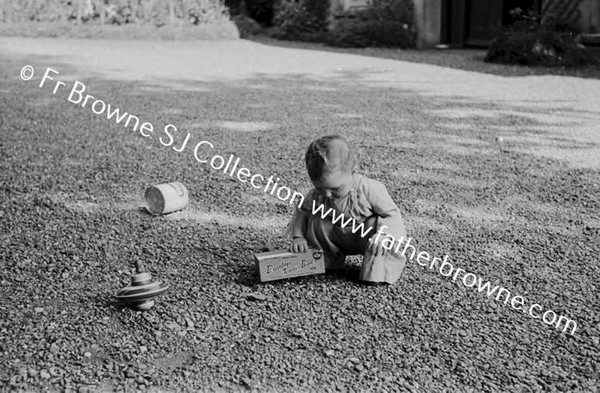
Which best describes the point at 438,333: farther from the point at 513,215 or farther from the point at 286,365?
the point at 513,215

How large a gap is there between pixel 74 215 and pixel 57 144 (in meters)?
1.90

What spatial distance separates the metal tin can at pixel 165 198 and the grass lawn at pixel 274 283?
59 millimetres

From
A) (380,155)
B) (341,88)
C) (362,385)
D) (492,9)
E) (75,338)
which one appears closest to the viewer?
(362,385)

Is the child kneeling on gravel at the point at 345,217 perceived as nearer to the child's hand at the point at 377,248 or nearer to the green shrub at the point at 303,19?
the child's hand at the point at 377,248

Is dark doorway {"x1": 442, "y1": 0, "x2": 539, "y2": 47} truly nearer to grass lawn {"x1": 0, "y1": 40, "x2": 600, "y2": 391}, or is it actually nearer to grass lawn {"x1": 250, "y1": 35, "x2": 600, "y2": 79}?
grass lawn {"x1": 250, "y1": 35, "x2": 600, "y2": 79}

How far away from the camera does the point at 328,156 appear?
2455 millimetres

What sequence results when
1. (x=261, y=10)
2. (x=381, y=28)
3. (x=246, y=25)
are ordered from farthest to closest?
1. (x=261, y=10)
2. (x=246, y=25)
3. (x=381, y=28)

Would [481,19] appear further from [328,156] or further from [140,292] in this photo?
[140,292]

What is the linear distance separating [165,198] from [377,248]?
1.27 metres

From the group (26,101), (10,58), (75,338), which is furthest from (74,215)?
(10,58)

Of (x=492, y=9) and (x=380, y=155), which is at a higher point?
(x=492, y=9)

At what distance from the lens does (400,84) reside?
835 centimetres

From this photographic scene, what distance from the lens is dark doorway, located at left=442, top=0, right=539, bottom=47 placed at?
1405 centimetres

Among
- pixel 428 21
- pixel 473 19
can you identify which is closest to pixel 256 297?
pixel 428 21
